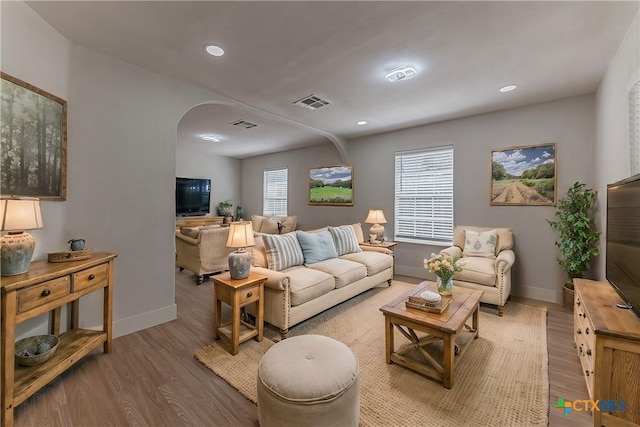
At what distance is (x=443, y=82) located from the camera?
2.94m

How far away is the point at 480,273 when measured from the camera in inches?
124

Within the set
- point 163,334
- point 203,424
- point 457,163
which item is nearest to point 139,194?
point 163,334

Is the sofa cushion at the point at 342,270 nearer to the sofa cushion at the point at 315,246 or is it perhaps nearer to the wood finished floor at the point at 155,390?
the sofa cushion at the point at 315,246

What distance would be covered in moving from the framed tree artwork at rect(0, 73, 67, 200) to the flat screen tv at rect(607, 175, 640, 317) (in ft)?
13.0

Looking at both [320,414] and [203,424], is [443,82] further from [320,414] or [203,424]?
[203,424]

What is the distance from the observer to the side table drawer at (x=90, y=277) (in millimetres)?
1887

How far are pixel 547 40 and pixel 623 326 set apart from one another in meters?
2.18

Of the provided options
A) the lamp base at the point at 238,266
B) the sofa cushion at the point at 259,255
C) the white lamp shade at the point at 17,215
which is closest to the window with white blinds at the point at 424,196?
the sofa cushion at the point at 259,255

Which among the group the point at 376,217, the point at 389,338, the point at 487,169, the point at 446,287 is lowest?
the point at 389,338

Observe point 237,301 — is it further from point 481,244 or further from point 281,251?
point 481,244

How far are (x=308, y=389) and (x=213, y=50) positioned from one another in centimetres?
267

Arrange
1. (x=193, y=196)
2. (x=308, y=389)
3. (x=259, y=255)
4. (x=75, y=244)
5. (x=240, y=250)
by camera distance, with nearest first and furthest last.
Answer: (x=308, y=389) → (x=75, y=244) → (x=240, y=250) → (x=259, y=255) → (x=193, y=196)

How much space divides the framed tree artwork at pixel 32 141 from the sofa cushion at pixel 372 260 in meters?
3.12

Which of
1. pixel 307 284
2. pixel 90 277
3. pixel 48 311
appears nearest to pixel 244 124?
pixel 307 284
